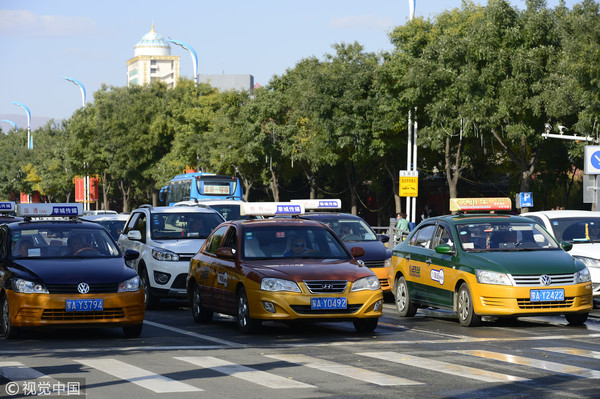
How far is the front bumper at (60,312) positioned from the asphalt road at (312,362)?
0.88ft

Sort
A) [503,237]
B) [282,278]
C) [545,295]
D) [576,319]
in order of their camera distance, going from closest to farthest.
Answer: [282,278] → [545,295] → [576,319] → [503,237]

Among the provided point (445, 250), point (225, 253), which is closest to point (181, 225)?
point (225, 253)

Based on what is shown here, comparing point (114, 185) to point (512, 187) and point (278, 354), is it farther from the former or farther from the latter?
point (278, 354)

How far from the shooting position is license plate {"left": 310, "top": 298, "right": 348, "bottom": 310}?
13492 millimetres

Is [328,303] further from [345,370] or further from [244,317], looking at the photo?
[345,370]

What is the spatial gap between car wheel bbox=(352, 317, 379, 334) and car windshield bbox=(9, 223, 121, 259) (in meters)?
3.44

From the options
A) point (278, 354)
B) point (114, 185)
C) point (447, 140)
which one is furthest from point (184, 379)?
point (114, 185)

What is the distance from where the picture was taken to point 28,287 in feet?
43.5

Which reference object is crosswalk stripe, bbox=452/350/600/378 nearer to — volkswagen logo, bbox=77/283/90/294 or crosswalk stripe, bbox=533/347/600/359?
crosswalk stripe, bbox=533/347/600/359

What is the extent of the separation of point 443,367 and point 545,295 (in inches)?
175

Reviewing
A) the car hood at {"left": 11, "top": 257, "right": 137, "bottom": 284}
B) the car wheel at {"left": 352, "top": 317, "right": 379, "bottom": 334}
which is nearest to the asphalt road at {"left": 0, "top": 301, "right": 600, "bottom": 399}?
the car wheel at {"left": 352, "top": 317, "right": 379, "bottom": 334}

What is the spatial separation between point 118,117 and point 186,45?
32.0 feet

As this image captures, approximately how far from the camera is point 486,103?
43.1 metres

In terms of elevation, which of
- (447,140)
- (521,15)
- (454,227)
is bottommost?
(454,227)
